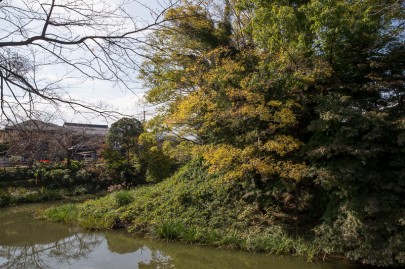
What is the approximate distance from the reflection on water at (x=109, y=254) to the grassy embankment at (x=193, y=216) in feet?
0.91

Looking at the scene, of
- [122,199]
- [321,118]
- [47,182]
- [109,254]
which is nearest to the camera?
[321,118]

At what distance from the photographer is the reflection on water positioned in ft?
23.0

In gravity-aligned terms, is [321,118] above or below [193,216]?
above

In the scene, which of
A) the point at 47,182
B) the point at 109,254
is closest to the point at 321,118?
the point at 109,254

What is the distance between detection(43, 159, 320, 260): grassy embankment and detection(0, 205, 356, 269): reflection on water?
0.28 m

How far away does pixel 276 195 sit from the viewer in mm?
7914

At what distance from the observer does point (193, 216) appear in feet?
29.7

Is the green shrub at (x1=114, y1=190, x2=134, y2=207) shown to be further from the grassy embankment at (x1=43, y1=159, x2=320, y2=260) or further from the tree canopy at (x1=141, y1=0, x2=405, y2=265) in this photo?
the tree canopy at (x1=141, y1=0, x2=405, y2=265)

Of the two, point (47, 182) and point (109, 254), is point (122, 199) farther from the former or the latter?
point (47, 182)


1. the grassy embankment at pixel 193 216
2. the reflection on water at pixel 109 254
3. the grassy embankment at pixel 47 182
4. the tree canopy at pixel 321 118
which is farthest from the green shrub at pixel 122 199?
the grassy embankment at pixel 47 182

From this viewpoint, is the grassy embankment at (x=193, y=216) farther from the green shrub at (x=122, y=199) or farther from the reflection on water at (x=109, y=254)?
the reflection on water at (x=109, y=254)

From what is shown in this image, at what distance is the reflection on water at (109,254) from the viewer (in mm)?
7000

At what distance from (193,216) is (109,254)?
2.29 m

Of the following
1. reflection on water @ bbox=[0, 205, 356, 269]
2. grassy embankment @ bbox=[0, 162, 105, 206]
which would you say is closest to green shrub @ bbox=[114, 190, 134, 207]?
reflection on water @ bbox=[0, 205, 356, 269]
